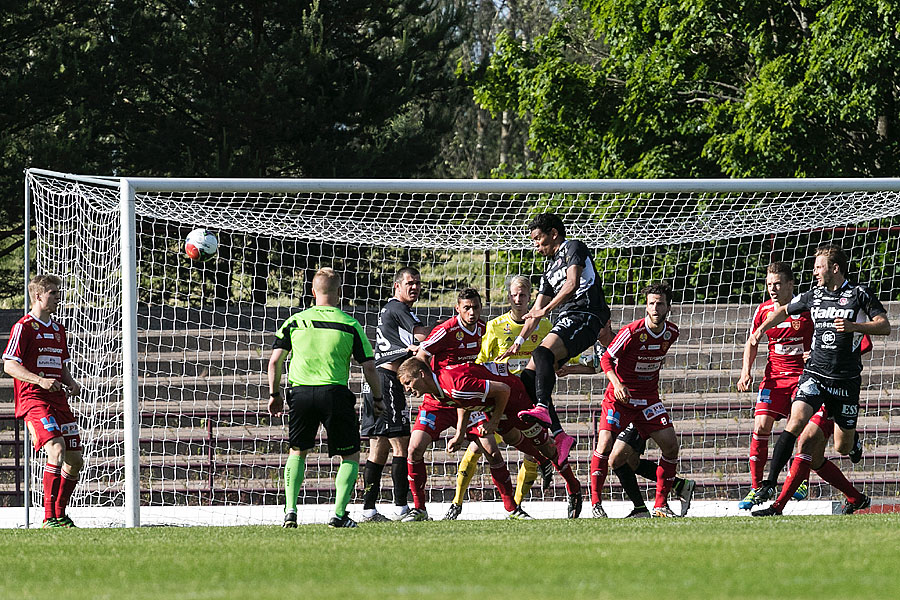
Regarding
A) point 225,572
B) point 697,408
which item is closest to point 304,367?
point 225,572

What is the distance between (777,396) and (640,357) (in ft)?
4.23

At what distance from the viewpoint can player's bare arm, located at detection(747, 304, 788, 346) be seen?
9224mm

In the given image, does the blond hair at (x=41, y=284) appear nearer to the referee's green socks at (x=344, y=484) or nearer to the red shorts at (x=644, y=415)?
the referee's green socks at (x=344, y=484)

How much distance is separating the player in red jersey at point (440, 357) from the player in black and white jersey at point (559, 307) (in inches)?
14.0

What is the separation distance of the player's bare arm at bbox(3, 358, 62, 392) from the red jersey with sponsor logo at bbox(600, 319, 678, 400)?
407 cm

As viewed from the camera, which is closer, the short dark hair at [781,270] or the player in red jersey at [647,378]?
the player in red jersey at [647,378]

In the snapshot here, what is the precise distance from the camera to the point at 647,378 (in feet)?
30.3

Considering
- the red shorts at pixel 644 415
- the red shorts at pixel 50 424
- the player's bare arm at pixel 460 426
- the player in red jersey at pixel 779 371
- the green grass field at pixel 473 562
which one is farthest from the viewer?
the player in red jersey at pixel 779 371

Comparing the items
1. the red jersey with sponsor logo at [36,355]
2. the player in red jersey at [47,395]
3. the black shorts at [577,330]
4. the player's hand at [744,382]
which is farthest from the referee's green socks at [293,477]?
the player's hand at [744,382]

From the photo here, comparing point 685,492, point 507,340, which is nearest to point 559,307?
point 507,340

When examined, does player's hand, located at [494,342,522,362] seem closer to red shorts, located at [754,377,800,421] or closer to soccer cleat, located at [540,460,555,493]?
soccer cleat, located at [540,460,555,493]

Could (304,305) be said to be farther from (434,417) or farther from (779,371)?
(779,371)

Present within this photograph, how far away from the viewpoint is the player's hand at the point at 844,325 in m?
→ 8.34

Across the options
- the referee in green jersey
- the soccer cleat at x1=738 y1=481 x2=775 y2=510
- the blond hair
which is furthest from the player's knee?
the blond hair
